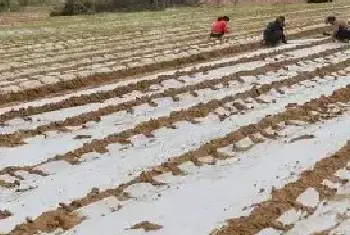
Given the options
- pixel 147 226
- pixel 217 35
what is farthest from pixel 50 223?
pixel 217 35

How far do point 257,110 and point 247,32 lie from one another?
12569 mm

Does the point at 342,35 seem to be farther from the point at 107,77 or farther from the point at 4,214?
the point at 4,214

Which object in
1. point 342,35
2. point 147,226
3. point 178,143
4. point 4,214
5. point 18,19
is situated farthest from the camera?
point 18,19

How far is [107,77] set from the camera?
49.8ft

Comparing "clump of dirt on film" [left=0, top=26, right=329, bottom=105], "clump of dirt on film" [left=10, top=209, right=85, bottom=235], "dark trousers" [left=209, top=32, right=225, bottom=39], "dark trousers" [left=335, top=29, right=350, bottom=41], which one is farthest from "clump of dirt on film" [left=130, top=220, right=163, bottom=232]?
"dark trousers" [left=209, top=32, right=225, bottom=39]

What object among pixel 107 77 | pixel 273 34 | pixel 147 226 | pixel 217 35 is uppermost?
pixel 273 34

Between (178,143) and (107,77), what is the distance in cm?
611

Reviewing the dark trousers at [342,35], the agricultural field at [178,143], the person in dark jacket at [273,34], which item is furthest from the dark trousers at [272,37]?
the dark trousers at [342,35]

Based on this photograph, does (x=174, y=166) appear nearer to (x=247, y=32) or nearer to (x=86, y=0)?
(x=247, y=32)

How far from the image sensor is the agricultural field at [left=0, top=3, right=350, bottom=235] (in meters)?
6.65

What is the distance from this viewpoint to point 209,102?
1179 centimetres

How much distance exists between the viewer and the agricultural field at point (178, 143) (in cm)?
665

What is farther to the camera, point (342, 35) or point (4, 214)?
point (342, 35)

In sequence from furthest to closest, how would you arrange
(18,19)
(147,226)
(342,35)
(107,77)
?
(18,19)
(342,35)
(107,77)
(147,226)
